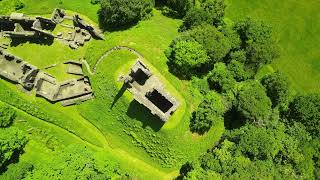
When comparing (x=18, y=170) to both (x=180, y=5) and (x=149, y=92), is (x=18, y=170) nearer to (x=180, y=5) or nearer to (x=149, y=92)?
(x=149, y=92)

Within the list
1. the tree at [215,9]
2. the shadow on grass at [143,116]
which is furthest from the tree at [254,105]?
the tree at [215,9]

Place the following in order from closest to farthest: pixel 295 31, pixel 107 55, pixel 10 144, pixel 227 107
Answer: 1. pixel 10 144
2. pixel 107 55
3. pixel 227 107
4. pixel 295 31

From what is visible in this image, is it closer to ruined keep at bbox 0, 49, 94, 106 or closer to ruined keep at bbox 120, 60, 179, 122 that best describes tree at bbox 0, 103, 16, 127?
ruined keep at bbox 0, 49, 94, 106

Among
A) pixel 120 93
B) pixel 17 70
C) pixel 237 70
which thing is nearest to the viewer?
pixel 120 93

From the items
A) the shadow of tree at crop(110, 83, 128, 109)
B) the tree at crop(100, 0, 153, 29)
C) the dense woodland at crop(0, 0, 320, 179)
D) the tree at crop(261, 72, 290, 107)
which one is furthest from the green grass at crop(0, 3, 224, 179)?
the tree at crop(261, 72, 290, 107)

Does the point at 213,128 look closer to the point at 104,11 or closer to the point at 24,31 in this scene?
the point at 104,11

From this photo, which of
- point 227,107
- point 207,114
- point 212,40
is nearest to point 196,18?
point 212,40
